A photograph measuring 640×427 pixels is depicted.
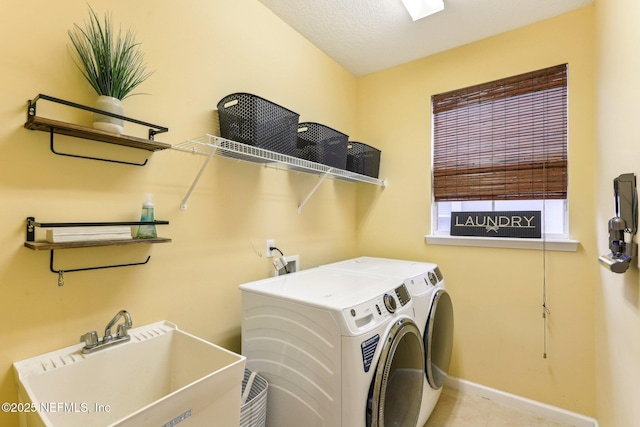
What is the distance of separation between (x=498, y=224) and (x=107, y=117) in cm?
235

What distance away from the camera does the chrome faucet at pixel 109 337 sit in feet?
3.55

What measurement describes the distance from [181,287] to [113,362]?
1.32ft

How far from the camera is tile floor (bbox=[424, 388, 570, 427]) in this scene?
1.90 m

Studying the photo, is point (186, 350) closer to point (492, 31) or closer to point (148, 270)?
point (148, 270)

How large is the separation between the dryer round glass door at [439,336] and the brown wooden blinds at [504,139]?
2.80ft

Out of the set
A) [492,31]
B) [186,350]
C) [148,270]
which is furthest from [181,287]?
[492,31]

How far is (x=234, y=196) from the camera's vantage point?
171 cm

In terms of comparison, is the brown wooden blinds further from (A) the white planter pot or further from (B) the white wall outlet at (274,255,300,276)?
(A) the white planter pot

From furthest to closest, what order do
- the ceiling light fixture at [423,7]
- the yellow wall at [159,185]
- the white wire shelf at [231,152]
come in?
1. the ceiling light fixture at [423,7]
2. the white wire shelf at [231,152]
3. the yellow wall at [159,185]

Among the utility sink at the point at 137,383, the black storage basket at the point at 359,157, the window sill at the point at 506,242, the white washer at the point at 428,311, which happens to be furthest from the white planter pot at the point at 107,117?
the window sill at the point at 506,242

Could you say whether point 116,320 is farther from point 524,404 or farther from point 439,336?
point 524,404

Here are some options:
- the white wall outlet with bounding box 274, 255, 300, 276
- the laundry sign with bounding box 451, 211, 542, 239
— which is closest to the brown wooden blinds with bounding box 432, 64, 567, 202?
the laundry sign with bounding box 451, 211, 542, 239

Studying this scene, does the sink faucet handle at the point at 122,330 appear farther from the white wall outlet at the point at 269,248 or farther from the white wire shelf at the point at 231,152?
the white wall outlet at the point at 269,248

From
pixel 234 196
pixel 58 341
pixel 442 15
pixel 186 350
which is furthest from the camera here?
pixel 442 15
